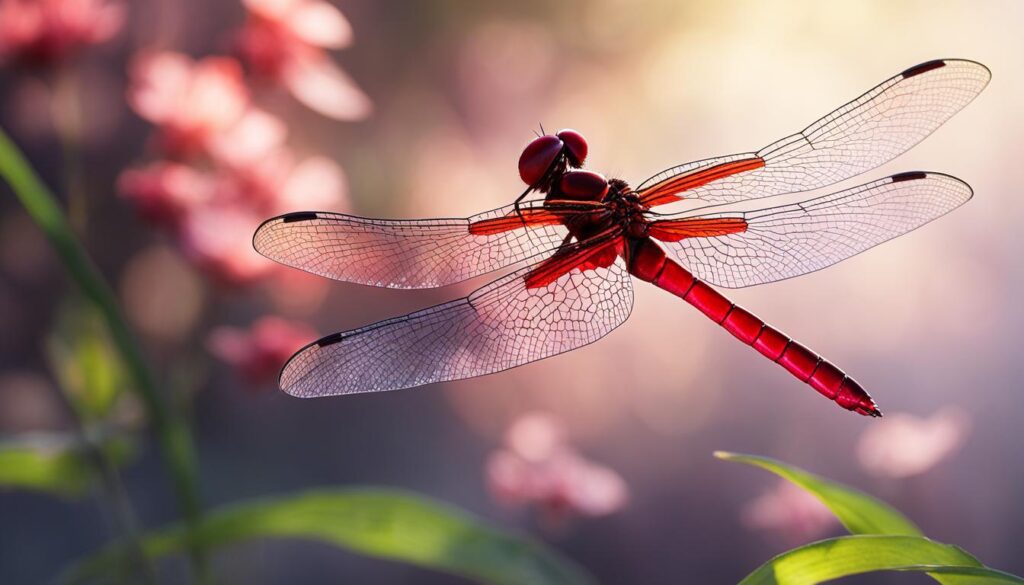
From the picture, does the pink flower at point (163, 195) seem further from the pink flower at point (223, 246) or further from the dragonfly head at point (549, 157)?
the dragonfly head at point (549, 157)

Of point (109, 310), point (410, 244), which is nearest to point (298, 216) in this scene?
point (410, 244)

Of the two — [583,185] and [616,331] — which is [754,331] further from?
[616,331]

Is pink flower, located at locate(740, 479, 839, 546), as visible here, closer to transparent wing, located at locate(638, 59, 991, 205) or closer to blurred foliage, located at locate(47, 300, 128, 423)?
transparent wing, located at locate(638, 59, 991, 205)

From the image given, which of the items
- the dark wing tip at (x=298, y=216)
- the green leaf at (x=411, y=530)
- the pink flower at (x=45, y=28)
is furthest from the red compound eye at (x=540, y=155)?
the pink flower at (x=45, y=28)

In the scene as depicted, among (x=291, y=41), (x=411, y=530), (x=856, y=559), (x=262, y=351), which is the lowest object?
(x=856, y=559)

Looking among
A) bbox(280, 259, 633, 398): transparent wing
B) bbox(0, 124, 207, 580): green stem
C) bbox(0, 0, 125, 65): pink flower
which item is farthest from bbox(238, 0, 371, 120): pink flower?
bbox(280, 259, 633, 398): transparent wing

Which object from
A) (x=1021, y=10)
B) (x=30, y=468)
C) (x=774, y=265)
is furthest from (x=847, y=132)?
(x=1021, y=10)
